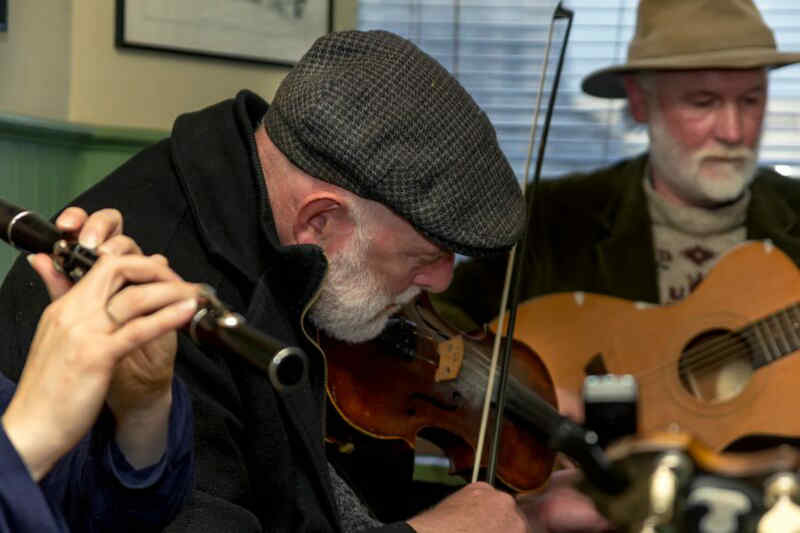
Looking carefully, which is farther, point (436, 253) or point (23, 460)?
→ point (436, 253)

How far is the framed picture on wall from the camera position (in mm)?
2270

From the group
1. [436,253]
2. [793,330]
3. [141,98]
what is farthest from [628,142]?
[436,253]

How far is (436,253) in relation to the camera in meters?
1.46

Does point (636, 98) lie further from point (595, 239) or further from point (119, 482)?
point (119, 482)

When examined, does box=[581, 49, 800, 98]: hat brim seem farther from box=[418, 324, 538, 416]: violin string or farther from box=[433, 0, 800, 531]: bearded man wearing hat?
box=[418, 324, 538, 416]: violin string

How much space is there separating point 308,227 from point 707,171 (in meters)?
1.05

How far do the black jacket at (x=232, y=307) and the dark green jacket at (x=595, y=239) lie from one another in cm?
79

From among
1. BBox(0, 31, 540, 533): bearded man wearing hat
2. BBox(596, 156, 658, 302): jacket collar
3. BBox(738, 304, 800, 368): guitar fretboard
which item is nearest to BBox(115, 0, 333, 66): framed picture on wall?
BBox(596, 156, 658, 302): jacket collar

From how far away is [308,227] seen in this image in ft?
4.65

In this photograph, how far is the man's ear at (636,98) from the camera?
2346 millimetres

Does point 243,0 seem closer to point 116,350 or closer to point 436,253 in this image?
point 436,253

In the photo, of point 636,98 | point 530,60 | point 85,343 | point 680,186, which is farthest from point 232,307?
point 530,60

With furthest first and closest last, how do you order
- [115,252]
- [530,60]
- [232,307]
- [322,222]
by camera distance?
[530,60]
[322,222]
[232,307]
[115,252]

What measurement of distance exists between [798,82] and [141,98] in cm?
154
